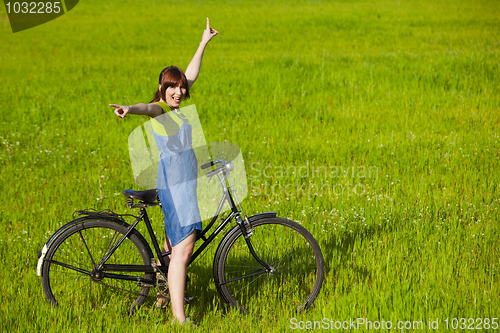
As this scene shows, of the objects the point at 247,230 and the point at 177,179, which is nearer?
the point at 177,179

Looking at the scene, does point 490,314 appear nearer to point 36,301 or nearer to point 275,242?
point 275,242

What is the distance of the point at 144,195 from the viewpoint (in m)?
4.16

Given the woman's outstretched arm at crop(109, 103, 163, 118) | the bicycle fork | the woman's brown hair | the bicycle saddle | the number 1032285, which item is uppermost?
the number 1032285

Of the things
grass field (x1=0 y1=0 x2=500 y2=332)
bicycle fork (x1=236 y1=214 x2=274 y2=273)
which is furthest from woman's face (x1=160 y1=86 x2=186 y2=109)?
grass field (x1=0 y1=0 x2=500 y2=332)

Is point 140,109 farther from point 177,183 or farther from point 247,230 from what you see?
point 247,230

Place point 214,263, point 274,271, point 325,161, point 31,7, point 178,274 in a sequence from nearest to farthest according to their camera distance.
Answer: point 178,274
point 214,263
point 274,271
point 325,161
point 31,7

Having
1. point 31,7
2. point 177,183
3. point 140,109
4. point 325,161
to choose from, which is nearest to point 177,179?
point 177,183

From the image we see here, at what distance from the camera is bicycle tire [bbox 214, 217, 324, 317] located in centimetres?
429

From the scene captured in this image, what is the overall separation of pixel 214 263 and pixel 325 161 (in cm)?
471

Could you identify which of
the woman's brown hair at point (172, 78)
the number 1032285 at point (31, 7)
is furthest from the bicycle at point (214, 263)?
the number 1032285 at point (31, 7)

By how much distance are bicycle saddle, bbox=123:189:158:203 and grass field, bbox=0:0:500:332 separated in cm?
110

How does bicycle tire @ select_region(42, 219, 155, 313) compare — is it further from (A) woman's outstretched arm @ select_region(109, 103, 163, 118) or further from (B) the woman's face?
(B) the woman's face

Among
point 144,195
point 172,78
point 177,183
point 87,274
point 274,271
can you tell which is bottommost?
point 274,271

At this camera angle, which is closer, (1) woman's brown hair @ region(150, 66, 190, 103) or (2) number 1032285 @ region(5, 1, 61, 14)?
(1) woman's brown hair @ region(150, 66, 190, 103)
